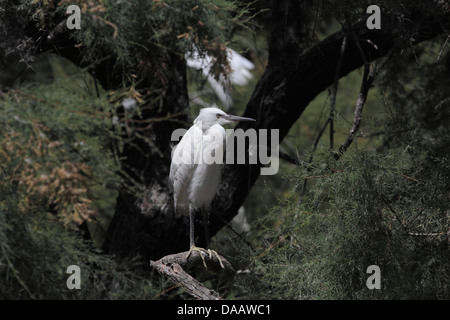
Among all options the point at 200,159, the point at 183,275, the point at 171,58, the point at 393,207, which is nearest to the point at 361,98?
the point at 393,207

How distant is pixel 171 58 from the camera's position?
3.18m

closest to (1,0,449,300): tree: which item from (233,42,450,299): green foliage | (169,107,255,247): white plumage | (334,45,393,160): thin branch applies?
(334,45,393,160): thin branch

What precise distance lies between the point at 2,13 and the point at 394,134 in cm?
174

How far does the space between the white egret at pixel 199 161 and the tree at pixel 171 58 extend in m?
0.14

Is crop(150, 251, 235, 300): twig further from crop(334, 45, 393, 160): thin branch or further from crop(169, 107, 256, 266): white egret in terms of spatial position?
crop(334, 45, 393, 160): thin branch

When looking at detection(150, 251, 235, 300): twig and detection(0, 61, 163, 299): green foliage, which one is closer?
detection(0, 61, 163, 299): green foliage

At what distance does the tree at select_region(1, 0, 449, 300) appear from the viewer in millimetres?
2712

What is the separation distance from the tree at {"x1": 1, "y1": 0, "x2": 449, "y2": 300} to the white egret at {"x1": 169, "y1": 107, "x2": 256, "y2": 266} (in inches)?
5.3

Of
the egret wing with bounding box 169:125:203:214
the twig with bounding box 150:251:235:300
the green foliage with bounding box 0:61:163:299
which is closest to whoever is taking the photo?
the green foliage with bounding box 0:61:163:299

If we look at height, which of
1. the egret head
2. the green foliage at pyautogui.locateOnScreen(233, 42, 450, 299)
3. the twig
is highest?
the egret head

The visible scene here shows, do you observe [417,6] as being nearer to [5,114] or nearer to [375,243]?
[375,243]

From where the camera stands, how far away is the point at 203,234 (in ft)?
10.5
